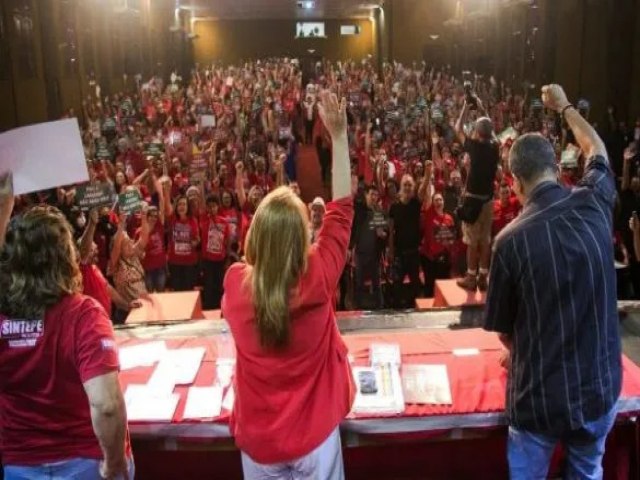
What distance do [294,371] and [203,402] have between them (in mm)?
1044

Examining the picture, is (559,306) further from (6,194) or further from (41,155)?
(41,155)

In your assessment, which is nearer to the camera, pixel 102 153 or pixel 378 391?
pixel 378 391

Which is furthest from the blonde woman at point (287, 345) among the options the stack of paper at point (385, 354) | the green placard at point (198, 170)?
the green placard at point (198, 170)

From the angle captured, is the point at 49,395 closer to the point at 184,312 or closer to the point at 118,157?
the point at 184,312

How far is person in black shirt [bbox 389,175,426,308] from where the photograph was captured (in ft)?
21.7

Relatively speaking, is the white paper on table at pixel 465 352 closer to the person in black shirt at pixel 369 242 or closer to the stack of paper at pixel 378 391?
the stack of paper at pixel 378 391

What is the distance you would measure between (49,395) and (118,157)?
316 inches

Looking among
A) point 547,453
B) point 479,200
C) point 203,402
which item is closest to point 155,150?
point 479,200

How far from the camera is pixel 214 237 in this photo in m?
6.57

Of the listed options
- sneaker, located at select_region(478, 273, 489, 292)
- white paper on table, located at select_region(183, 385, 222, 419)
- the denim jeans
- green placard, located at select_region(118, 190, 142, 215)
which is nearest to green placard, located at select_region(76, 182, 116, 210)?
green placard, located at select_region(118, 190, 142, 215)

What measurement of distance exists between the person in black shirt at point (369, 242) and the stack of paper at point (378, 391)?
10.6ft

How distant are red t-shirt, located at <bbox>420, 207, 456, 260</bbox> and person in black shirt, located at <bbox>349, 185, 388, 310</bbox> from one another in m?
0.41

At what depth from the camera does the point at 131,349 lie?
3688 millimetres

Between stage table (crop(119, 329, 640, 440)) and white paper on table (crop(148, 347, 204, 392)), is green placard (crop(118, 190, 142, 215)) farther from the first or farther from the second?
white paper on table (crop(148, 347, 204, 392))
